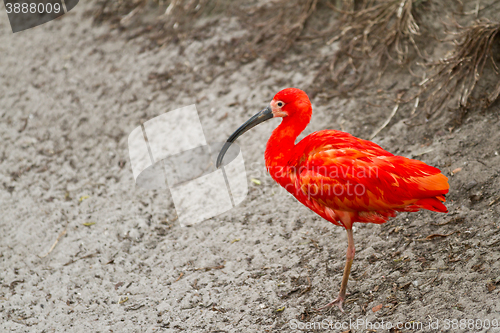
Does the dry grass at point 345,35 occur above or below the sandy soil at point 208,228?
above

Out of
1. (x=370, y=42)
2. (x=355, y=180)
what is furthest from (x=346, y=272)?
(x=370, y=42)

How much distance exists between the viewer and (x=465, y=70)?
4516 mm

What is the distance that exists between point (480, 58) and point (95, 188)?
4.09m

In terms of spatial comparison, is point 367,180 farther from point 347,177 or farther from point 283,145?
point 283,145

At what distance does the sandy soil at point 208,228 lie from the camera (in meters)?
3.26

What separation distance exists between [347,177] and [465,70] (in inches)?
92.8

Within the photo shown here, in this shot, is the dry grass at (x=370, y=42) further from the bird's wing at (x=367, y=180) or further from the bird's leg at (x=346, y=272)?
the bird's leg at (x=346, y=272)

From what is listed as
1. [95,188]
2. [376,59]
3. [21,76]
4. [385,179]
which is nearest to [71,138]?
[95,188]

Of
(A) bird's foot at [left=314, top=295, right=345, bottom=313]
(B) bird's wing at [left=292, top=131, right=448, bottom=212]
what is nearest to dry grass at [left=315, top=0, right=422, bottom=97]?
(B) bird's wing at [left=292, top=131, right=448, bottom=212]

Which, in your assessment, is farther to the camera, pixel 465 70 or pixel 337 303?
pixel 465 70

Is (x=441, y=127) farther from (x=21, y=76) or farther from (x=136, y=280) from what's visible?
(x=21, y=76)

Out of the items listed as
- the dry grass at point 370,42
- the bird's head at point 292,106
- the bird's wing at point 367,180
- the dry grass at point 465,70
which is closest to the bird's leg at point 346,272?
the bird's wing at point 367,180

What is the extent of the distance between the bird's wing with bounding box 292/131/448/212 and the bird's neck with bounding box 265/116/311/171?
0.75 ft

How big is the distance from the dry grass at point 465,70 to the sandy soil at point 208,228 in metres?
0.18
